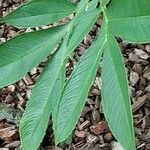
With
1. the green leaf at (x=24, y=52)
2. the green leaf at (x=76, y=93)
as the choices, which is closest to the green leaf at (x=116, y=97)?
the green leaf at (x=76, y=93)

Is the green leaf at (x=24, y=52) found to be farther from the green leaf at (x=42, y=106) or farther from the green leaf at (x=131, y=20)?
the green leaf at (x=131, y=20)

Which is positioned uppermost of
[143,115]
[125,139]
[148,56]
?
[125,139]

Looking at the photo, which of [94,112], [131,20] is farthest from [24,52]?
[94,112]

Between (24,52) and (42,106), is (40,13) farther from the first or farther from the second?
(42,106)

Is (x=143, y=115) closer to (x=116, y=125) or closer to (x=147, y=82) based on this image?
(x=147, y=82)

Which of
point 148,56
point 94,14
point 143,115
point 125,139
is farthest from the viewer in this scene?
point 148,56

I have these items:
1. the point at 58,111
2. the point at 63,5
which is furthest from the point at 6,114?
the point at 58,111

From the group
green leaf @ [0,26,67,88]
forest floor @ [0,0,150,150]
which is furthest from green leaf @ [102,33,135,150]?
forest floor @ [0,0,150,150]
